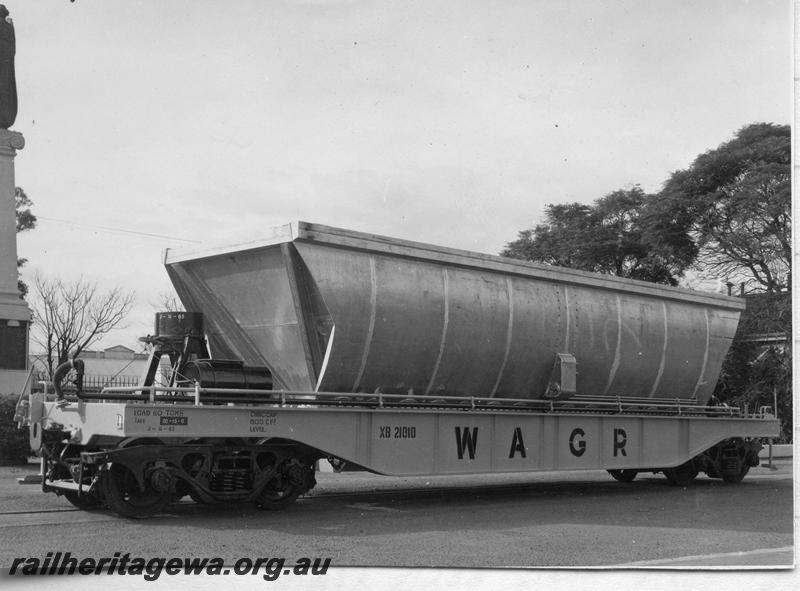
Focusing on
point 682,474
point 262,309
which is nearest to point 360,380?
point 262,309

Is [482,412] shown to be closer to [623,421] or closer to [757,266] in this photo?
[623,421]

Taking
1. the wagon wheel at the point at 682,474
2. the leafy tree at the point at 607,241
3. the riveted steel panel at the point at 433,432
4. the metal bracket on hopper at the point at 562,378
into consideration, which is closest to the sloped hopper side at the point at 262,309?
the riveted steel panel at the point at 433,432

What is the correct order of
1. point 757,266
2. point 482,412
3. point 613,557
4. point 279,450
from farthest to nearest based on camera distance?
point 757,266
point 482,412
point 279,450
point 613,557

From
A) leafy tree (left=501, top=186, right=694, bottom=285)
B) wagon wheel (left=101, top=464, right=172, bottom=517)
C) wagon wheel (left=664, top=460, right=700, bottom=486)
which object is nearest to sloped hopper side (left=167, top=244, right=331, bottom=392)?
wagon wheel (left=101, top=464, right=172, bottom=517)

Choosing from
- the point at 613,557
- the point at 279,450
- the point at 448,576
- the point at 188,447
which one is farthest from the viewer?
the point at 279,450

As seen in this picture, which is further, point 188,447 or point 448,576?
point 188,447

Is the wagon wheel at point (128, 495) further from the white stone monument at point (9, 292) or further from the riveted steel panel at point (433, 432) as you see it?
the white stone monument at point (9, 292)

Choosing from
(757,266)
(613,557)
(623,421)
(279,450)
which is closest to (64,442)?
(279,450)

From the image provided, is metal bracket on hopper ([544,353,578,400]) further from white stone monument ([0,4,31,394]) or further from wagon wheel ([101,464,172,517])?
white stone monument ([0,4,31,394])

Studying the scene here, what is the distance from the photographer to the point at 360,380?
12727mm

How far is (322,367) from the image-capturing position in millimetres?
12320

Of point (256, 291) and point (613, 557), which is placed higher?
point (256, 291)

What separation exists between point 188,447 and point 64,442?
1.76 meters

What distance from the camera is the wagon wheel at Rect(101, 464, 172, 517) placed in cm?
1070
